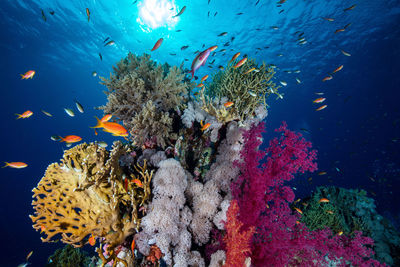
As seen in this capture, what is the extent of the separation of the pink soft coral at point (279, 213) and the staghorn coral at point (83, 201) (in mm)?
2157

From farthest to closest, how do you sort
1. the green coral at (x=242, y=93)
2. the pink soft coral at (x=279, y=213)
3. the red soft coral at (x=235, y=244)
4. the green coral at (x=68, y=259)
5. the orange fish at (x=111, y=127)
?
the green coral at (x=68, y=259) < the green coral at (x=242, y=93) < the pink soft coral at (x=279, y=213) < the orange fish at (x=111, y=127) < the red soft coral at (x=235, y=244)

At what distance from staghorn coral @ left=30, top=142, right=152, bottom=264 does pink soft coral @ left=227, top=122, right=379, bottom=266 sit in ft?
7.08

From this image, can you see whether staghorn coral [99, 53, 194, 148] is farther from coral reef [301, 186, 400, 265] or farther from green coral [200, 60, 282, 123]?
coral reef [301, 186, 400, 265]

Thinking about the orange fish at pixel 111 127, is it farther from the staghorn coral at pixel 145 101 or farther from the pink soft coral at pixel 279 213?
the pink soft coral at pixel 279 213

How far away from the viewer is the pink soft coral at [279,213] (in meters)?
3.31

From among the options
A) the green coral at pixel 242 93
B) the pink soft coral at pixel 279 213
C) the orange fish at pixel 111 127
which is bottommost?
the pink soft coral at pixel 279 213

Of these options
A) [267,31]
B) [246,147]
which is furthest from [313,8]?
[246,147]

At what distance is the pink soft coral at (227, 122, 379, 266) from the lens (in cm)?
331

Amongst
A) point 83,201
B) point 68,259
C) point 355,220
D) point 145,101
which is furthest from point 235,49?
point 68,259

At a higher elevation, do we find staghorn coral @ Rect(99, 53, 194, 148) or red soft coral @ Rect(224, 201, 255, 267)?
staghorn coral @ Rect(99, 53, 194, 148)

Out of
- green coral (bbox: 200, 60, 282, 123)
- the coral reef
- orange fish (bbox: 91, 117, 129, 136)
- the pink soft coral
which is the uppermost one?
orange fish (bbox: 91, 117, 129, 136)

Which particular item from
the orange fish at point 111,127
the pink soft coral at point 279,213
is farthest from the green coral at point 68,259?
the pink soft coral at point 279,213

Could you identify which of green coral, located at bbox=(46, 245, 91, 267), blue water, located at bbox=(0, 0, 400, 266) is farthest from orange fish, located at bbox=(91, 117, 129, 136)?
blue water, located at bbox=(0, 0, 400, 266)

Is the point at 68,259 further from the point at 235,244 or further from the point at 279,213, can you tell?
the point at 279,213
